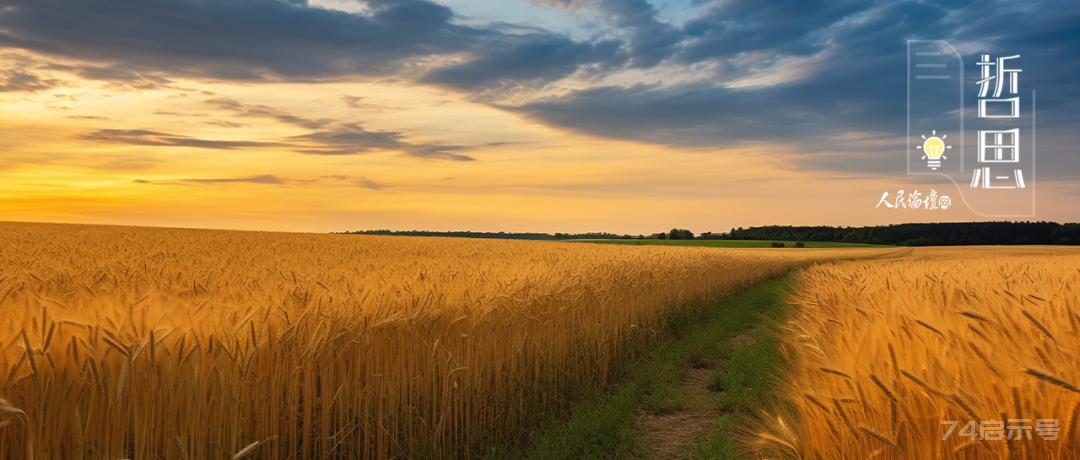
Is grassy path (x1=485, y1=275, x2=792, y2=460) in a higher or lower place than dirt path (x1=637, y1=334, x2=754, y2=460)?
higher

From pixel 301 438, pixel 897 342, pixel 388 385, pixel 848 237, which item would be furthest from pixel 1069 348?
pixel 848 237

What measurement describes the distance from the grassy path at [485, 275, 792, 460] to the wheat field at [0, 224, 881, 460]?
34 cm

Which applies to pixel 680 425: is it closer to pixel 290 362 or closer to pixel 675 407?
pixel 675 407

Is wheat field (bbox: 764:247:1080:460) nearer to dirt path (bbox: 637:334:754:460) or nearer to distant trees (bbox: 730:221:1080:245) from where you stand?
dirt path (bbox: 637:334:754:460)

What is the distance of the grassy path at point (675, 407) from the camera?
17.3 feet

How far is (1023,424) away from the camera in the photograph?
6.85 feet

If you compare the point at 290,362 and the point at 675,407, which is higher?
the point at 290,362

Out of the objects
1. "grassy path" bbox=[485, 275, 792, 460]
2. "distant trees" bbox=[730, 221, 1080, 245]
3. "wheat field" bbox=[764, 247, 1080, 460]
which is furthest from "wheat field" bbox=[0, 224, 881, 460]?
"distant trees" bbox=[730, 221, 1080, 245]

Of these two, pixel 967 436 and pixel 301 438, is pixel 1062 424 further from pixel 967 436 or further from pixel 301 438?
pixel 301 438

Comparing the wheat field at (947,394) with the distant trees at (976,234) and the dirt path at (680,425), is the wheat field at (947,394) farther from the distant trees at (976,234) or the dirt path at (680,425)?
the distant trees at (976,234)

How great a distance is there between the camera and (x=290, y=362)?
367 cm

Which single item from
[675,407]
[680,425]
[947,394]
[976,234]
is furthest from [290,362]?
[976,234]

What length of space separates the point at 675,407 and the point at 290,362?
178 inches

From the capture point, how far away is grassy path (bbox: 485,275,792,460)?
5277mm
